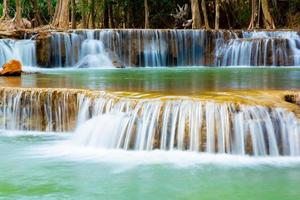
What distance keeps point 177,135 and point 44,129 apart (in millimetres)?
2801

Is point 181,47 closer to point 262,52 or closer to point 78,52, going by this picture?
point 262,52

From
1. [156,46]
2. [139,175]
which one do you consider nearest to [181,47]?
[156,46]

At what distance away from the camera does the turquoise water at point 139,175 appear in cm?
669

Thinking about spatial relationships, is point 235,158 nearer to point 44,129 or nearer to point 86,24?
point 44,129

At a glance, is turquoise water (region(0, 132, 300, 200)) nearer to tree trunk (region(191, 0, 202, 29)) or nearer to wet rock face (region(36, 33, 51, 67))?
wet rock face (region(36, 33, 51, 67))

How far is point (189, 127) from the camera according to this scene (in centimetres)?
846

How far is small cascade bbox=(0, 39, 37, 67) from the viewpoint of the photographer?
21641 mm

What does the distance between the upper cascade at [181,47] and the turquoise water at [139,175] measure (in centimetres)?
1398

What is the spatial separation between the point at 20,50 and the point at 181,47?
6.09 metres

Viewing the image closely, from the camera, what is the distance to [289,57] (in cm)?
2236

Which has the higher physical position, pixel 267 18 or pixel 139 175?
pixel 267 18

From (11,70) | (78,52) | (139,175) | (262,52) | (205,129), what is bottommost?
(139,175)

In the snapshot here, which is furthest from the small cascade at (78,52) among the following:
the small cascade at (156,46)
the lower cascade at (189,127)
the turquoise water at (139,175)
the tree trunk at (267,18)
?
the turquoise water at (139,175)

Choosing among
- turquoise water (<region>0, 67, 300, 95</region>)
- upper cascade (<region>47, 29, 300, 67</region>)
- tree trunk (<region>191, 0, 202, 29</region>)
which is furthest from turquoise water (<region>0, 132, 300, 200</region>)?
tree trunk (<region>191, 0, 202, 29</region>)
